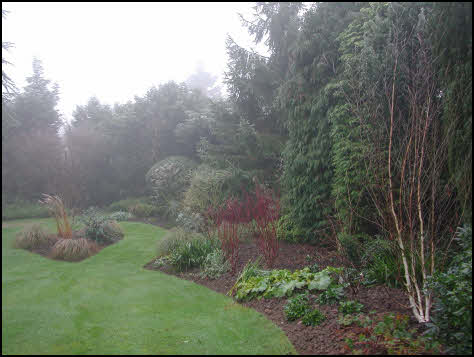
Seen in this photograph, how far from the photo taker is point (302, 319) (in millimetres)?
3199

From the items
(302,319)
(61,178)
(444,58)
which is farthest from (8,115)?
(444,58)

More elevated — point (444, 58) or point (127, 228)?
point (444, 58)

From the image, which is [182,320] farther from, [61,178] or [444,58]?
[444,58]

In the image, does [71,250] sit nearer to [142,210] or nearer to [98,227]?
[98,227]

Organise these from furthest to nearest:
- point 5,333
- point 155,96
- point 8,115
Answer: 1. point 155,96
2. point 8,115
3. point 5,333

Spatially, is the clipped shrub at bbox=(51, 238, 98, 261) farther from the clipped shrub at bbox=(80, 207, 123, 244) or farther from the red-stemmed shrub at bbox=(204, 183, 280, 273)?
the red-stemmed shrub at bbox=(204, 183, 280, 273)

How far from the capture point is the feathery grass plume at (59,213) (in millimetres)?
3779

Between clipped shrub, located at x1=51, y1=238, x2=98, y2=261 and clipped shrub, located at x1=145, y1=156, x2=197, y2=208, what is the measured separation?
6.65 m

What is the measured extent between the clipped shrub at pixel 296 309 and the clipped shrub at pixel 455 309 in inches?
46.7

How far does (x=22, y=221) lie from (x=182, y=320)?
1882 millimetres

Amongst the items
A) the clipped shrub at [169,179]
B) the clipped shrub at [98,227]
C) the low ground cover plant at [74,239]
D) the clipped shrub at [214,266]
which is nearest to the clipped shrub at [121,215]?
the low ground cover plant at [74,239]

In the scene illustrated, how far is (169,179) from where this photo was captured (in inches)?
492

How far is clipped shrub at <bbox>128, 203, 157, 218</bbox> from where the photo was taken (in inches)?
444

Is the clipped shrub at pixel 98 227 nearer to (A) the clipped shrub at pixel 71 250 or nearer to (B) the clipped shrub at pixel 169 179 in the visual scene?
(A) the clipped shrub at pixel 71 250
